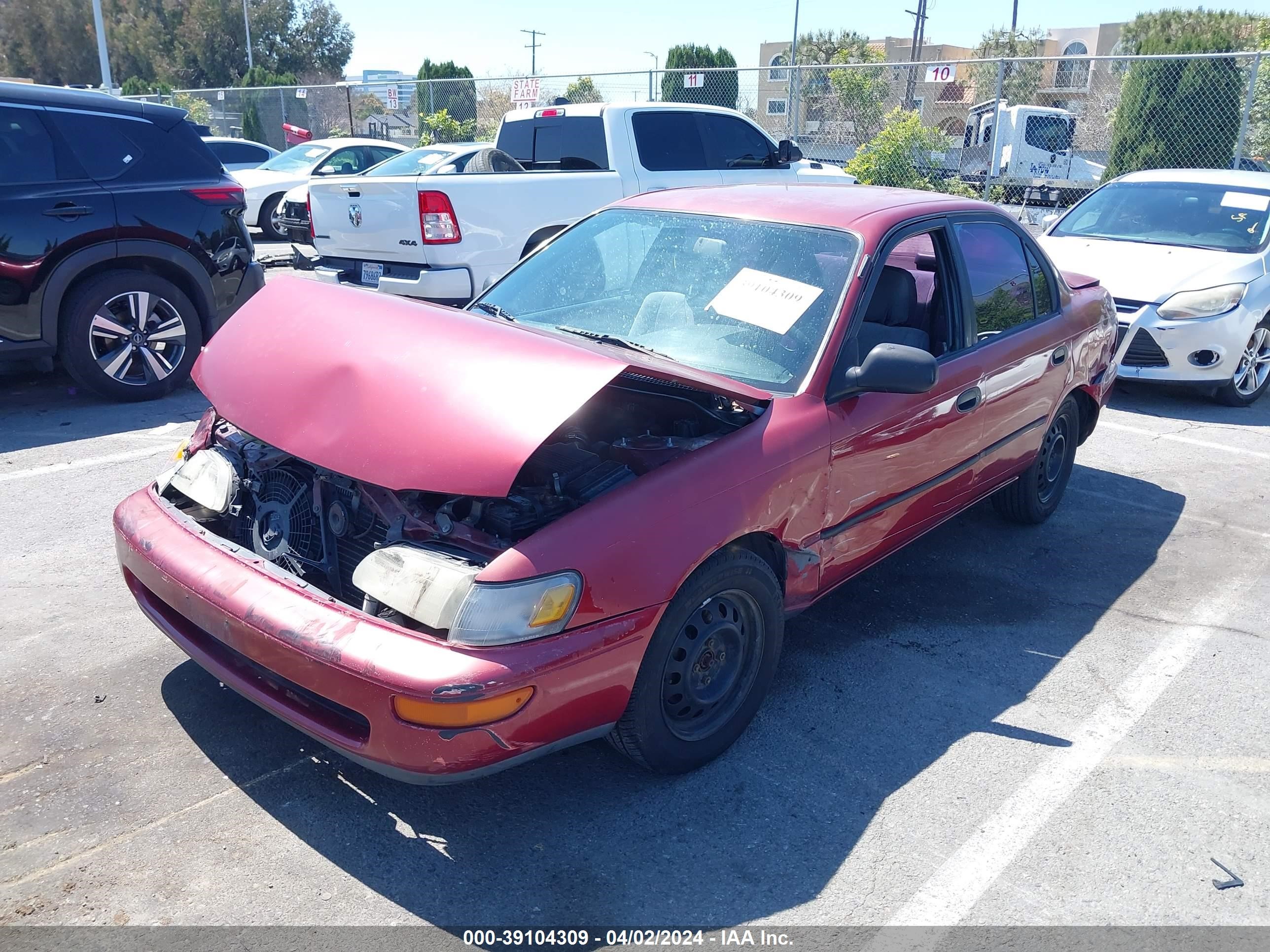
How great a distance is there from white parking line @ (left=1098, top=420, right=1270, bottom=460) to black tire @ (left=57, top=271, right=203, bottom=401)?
6422 millimetres

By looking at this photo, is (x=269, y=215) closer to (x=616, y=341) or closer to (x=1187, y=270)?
(x=1187, y=270)

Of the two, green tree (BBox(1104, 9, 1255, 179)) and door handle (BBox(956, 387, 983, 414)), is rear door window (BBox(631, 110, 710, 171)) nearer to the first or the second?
door handle (BBox(956, 387, 983, 414))

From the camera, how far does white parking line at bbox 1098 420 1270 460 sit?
688cm

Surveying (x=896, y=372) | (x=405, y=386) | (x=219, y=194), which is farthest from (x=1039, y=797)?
(x=219, y=194)

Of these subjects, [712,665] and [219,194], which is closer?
[712,665]

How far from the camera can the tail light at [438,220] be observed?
7.90 meters

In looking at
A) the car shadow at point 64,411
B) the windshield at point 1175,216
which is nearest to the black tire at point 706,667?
the car shadow at point 64,411

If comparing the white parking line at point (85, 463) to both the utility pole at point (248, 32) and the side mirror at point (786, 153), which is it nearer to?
the side mirror at point (786, 153)

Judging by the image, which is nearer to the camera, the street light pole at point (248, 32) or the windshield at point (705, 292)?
the windshield at point (705, 292)

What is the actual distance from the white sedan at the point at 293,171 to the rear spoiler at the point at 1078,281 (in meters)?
12.3

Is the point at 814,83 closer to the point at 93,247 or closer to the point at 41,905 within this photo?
the point at 93,247

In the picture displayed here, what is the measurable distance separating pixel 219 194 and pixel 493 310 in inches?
156

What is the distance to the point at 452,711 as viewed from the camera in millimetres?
2494

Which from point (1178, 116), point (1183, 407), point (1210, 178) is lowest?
point (1183, 407)
